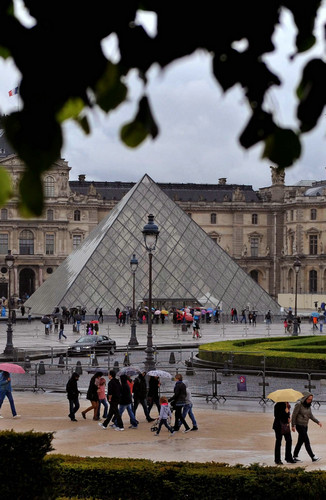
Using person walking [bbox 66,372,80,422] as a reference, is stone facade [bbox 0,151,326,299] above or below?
above

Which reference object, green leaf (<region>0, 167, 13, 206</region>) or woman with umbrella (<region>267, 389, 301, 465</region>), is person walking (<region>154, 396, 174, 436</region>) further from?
green leaf (<region>0, 167, 13, 206</region>)

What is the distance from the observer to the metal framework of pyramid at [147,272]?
167 feet

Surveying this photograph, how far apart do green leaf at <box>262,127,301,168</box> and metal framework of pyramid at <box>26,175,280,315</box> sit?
47.0 m

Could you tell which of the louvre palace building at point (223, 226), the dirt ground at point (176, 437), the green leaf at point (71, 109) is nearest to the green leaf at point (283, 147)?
the green leaf at point (71, 109)

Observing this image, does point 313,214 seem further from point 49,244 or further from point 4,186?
point 4,186

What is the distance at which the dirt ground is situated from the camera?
12.4 m

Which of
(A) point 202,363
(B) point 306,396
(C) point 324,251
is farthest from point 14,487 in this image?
(C) point 324,251

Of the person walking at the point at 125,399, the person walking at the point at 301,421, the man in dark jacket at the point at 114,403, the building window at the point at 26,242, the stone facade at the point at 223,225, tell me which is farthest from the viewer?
the building window at the point at 26,242

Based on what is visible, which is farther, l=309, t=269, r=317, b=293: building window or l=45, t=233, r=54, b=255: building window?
l=309, t=269, r=317, b=293: building window

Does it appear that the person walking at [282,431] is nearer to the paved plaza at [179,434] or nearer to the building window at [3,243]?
the paved plaza at [179,434]

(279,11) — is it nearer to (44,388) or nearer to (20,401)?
(20,401)

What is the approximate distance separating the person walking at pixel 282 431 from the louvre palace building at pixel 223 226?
6024 centimetres

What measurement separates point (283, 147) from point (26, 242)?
75830mm

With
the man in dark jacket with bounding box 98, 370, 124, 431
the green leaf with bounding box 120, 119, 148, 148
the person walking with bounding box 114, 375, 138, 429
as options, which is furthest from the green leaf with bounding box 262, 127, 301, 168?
the person walking with bounding box 114, 375, 138, 429
